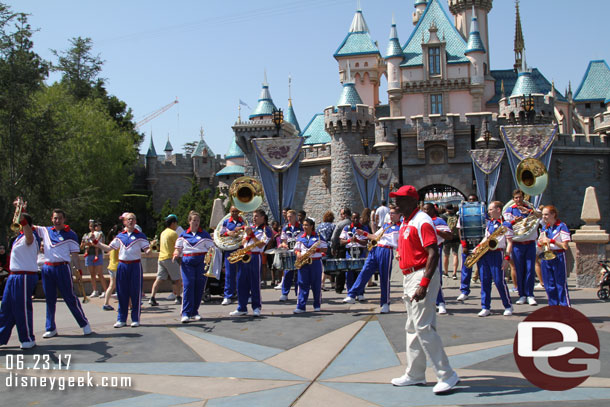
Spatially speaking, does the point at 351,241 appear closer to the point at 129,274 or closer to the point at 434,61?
the point at 129,274

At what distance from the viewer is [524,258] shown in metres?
8.82

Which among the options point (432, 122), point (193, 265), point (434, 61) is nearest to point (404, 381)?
point (193, 265)

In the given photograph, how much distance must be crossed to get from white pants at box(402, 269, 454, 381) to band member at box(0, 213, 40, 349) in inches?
175

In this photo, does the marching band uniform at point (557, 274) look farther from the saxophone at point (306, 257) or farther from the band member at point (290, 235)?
the band member at point (290, 235)

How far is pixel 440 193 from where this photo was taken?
104ft

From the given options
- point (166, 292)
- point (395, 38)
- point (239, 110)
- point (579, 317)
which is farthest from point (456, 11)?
point (579, 317)

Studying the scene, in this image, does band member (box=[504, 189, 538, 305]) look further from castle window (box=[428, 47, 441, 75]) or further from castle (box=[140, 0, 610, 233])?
castle window (box=[428, 47, 441, 75])

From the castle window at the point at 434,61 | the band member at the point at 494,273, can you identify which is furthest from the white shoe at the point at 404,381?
the castle window at the point at 434,61

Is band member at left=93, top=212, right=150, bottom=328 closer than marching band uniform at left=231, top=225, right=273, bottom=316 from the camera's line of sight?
Result: Yes

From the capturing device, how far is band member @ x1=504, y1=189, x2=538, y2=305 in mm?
8758

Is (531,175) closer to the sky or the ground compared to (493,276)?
closer to the sky

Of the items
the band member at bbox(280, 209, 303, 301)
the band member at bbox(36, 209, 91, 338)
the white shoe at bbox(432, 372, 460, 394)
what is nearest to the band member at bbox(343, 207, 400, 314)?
the band member at bbox(280, 209, 303, 301)

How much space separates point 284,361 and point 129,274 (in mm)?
3229

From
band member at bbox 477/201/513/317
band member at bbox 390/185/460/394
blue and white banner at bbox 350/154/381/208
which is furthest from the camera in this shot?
blue and white banner at bbox 350/154/381/208
